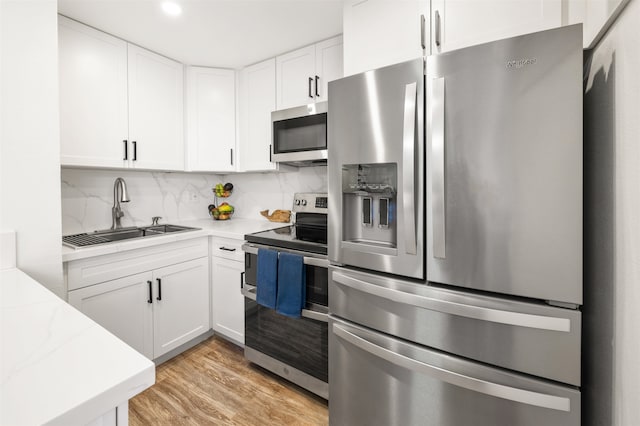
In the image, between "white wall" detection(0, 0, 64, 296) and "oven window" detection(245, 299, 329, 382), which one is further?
"oven window" detection(245, 299, 329, 382)

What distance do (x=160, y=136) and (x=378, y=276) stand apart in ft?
6.98

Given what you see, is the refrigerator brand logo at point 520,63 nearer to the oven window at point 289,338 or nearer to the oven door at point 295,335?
the oven door at point 295,335

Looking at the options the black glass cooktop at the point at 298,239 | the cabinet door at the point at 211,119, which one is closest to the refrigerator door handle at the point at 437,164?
the black glass cooktop at the point at 298,239

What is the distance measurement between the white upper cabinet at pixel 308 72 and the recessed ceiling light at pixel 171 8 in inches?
31.0

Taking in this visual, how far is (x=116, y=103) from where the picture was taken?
6.89ft

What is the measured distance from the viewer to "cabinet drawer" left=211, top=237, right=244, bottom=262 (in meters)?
2.22

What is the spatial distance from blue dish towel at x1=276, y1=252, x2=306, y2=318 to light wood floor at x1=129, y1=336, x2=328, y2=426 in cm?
55

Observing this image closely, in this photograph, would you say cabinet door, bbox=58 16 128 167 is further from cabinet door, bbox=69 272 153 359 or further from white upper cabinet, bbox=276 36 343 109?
white upper cabinet, bbox=276 36 343 109

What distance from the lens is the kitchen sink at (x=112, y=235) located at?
184cm

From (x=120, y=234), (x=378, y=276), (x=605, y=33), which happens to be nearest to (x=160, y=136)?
(x=120, y=234)

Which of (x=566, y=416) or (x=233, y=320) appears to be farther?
(x=233, y=320)

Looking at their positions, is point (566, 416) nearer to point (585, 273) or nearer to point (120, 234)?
point (585, 273)

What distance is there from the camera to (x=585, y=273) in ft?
3.37

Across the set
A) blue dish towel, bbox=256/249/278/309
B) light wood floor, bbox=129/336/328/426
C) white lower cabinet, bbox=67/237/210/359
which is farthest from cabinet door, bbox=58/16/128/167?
light wood floor, bbox=129/336/328/426
